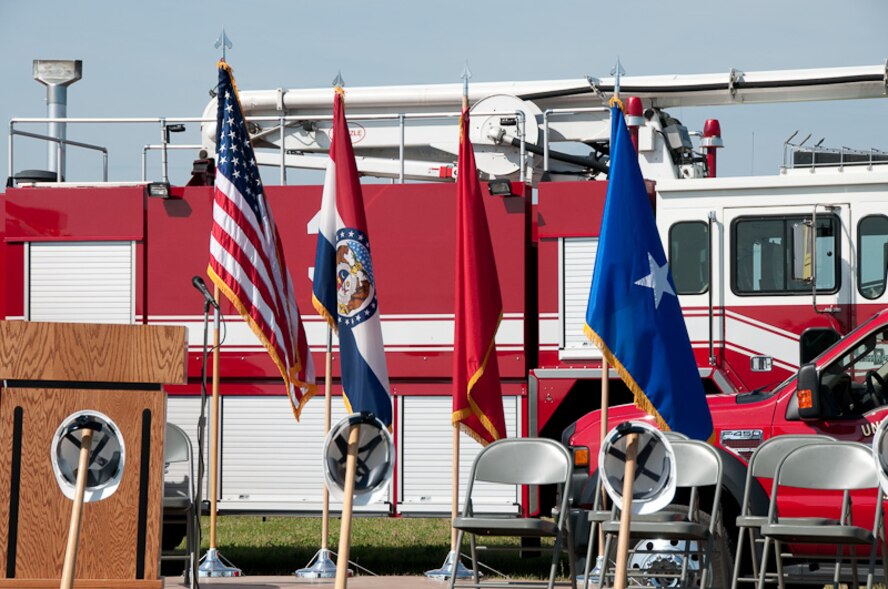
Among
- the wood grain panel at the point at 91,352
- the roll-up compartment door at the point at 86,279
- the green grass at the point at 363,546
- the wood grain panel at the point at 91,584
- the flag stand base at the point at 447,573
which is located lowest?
the green grass at the point at 363,546

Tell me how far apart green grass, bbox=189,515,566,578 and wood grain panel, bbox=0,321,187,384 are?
5362 mm

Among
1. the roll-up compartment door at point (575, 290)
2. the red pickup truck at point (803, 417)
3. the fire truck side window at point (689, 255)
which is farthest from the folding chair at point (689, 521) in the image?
the fire truck side window at point (689, 255)

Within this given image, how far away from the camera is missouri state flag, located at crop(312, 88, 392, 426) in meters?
10.2

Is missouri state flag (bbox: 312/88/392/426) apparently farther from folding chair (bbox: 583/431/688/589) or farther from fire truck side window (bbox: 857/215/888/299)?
fire truck side window (bbox: 857/215/888/299)

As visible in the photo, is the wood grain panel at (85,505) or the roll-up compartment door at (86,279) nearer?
the wood grain panel at (85,505)

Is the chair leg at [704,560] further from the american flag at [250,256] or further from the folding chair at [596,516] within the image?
the american flag at [250,256]

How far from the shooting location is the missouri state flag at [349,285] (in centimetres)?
1024

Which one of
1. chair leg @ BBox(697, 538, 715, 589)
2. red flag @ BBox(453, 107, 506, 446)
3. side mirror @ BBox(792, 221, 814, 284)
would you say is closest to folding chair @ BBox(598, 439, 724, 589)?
chair leg @ BBox(697, 538, 715, 589)

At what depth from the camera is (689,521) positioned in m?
8.10

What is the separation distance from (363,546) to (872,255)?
5709 mm

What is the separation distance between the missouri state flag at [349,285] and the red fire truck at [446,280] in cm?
116

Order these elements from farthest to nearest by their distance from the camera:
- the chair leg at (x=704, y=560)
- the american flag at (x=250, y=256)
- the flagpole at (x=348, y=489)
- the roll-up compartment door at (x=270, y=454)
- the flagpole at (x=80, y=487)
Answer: the roll-up compartment door at (x=270, y=454), the american flag at (x=250, y=256), the chair leg at (x=704, y=560), the flagpole at (x=80, y=487), the flagpole at (x=348, y=489)

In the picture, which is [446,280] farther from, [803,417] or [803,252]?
[803,417]

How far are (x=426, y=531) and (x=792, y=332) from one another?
6.12m
